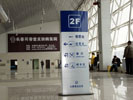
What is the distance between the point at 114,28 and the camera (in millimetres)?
18891

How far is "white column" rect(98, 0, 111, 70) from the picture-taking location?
1805 centimetres

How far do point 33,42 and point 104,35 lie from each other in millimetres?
25529

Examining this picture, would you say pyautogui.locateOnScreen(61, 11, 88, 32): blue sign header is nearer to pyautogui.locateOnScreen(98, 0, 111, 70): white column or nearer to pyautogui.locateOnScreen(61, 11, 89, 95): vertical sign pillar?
pyautogui.locateOnScreen(61, 11, 89, 95): vertical sign pillar

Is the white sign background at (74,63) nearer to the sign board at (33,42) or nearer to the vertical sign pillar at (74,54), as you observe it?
the vertical sign pillar at (74,54)

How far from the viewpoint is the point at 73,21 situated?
558 centimetres

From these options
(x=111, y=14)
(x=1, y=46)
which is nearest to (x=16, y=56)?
(x=1, y=46)

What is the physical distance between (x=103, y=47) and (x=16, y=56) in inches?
1083

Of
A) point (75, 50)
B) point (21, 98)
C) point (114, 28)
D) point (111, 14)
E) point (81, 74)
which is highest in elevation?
point (111, 14)

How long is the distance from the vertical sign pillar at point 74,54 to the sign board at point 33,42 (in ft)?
121

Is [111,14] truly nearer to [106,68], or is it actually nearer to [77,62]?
[106,68]

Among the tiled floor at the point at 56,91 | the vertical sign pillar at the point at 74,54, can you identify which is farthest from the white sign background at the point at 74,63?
the tiled floor at the point at 56,91

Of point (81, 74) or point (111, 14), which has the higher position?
point (111, 14)

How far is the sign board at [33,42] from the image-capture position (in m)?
41.5

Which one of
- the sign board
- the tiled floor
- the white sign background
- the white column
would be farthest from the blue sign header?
the sign board
